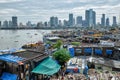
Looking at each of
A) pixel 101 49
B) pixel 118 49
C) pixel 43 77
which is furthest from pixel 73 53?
pixel 43 77

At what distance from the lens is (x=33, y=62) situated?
14.6 metres

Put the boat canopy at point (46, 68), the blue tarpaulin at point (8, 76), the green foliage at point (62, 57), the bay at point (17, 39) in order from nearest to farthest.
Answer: the blue tarpaulin at point (8, 76) → the boat canopy at point (46, 68) → the green foliage at point (62, 57) → the bay at point (17, 39)

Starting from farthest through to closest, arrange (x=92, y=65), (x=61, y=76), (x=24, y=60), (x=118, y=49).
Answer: (x=118, y=49) < (x=92, y=65) < (x=61, y=76) < (x=24, y=60)

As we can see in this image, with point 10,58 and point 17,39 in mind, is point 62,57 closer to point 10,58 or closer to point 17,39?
point 10,58

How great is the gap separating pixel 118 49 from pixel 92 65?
6395mm

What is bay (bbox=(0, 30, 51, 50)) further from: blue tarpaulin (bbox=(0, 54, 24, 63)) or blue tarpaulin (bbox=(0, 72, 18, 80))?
blue tarpaulin (bbox=(0, 72, 18, 80))

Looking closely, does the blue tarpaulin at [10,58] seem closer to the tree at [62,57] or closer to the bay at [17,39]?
the tree at [62,57]

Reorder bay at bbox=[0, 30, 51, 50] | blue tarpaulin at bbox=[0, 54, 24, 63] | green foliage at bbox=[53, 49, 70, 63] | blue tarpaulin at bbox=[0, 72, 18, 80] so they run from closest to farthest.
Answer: blue tarpaulin at bbox=[0, 72, 18, 80] < blue tarpaulin at bbox=[0, 54, 24, 63] < green foliage at bbox=[53, 49, 70, 63] < bay at bbox=[0, 30, 51, 50]

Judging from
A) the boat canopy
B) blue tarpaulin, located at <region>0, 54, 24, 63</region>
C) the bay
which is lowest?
the bay

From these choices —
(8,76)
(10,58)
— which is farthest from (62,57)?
(8,76)

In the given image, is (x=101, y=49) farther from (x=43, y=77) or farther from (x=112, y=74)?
(x=43, y=77)

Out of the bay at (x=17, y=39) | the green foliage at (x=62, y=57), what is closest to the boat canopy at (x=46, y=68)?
the green foliage at (x=62, y=57)

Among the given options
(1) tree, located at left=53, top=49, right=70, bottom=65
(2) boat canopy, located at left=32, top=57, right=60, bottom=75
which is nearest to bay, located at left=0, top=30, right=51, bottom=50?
(1) tree, located at left=53, top=49, right=70, bottom=65

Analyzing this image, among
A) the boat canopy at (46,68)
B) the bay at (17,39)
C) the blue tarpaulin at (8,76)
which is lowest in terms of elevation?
the bay at (17,39)
